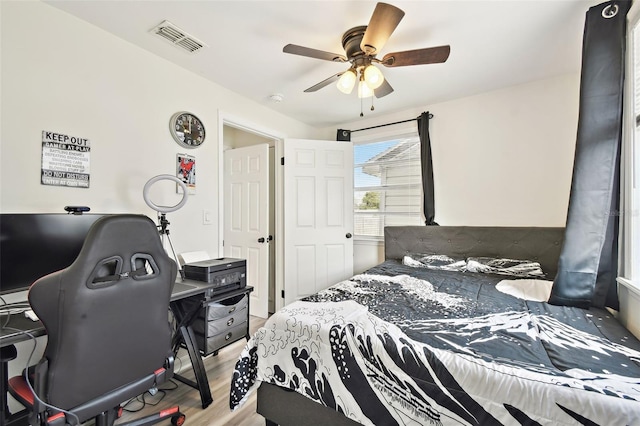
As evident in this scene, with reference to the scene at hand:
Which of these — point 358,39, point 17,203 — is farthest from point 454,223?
point 17,203

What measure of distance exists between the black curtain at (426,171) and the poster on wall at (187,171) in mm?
2507

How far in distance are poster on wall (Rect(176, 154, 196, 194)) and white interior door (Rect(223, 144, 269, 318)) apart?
3.22ft

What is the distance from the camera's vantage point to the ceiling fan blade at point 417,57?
1703 millimetres

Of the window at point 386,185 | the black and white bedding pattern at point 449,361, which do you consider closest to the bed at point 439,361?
the black and white bedding pattern at point 449,361

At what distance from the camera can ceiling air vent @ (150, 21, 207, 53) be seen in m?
1.87

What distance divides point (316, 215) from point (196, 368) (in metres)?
2.11

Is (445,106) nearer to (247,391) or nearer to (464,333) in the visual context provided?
(464,333)

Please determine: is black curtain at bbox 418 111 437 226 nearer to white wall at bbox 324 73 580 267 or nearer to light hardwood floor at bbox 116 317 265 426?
white wall at bbox 324 73 580 267

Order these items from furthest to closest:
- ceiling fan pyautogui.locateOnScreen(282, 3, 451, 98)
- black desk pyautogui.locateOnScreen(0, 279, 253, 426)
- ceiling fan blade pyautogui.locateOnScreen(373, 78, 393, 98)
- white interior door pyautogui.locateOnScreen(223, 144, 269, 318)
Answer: white interior door pyautogui.locateOnScreen(223, 144, 269, 318), ceiling fan blade pyautogui.locateOnScreen(373, 78, 393, 98), ceiling fan pyautogui.locateOnScreen(282, 3, 451, 98), black desk pyautogui.locateOnScreen(0, 279, 253, 426)

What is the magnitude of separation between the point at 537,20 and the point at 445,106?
1.37 meters

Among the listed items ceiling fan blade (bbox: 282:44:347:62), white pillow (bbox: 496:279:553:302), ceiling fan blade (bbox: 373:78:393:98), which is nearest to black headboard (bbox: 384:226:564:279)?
white pillow (bbox: 496:279:553:302)

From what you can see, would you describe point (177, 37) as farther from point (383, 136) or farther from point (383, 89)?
point (383, 136)

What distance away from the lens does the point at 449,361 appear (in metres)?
1.04

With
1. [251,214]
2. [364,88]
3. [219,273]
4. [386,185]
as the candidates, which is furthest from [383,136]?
[219,273]
